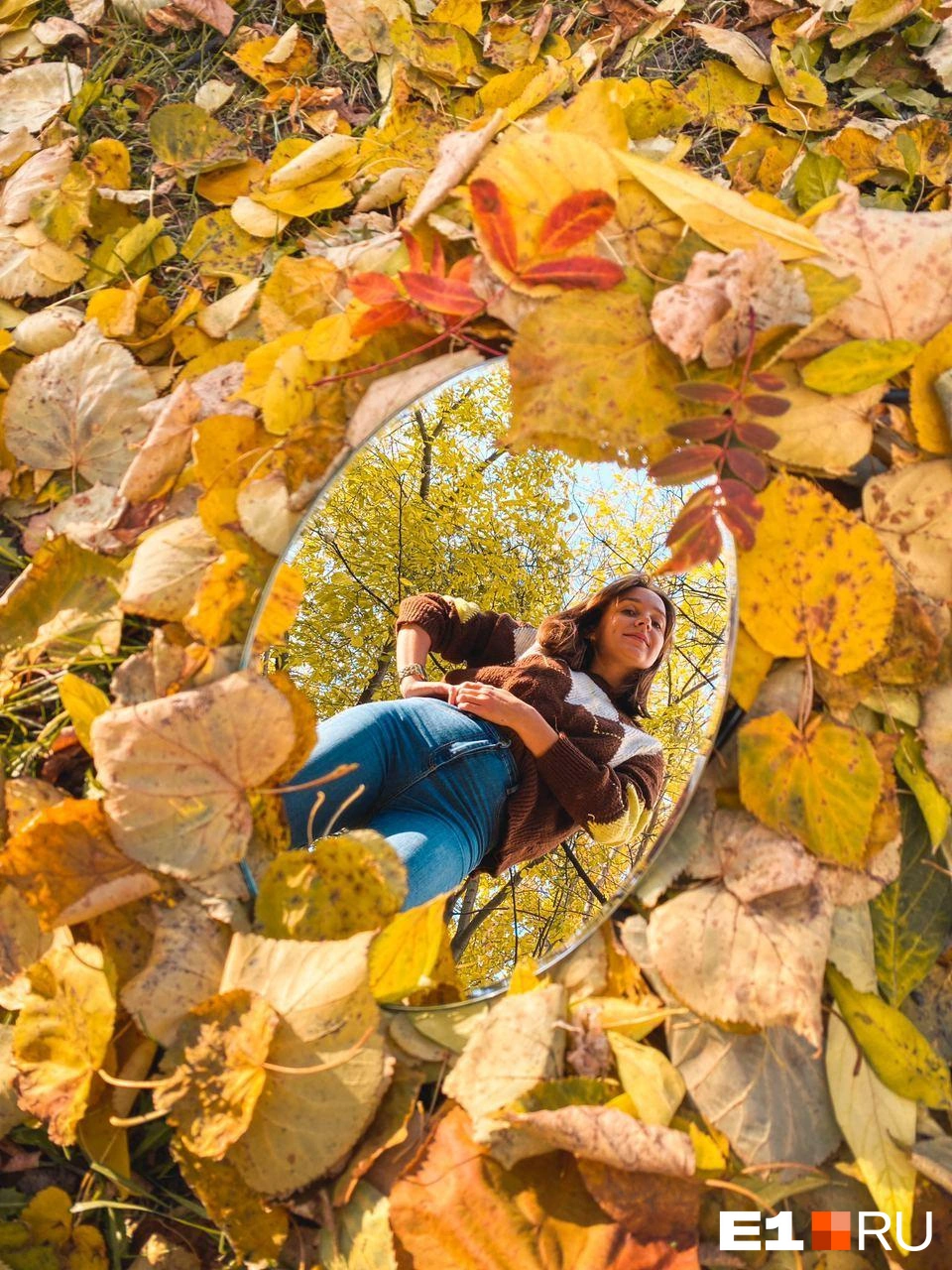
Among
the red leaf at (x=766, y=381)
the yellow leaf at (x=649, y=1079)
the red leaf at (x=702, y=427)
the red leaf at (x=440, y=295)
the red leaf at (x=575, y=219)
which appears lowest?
the yellow leaf at (x=649, y=1079)

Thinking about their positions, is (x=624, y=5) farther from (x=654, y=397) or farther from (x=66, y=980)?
(x=66, y=980)

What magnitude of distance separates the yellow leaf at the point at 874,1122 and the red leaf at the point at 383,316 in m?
0.42

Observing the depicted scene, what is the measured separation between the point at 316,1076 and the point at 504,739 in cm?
62

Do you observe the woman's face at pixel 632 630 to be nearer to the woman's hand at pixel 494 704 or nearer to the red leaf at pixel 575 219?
the woman's hand at pixel 494 704

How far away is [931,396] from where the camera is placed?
1.77ft

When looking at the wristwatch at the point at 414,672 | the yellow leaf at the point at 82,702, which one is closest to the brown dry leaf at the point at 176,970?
the yellow leaf at the point at 82,702

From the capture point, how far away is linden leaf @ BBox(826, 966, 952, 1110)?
1.66ft

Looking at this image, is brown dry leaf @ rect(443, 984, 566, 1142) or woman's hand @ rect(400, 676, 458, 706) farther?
woman's hand @ rect(400, 676, 458, 706)

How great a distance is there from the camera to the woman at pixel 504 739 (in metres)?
1.01

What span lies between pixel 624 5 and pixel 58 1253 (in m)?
0.97

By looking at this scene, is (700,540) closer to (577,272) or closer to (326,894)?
(577,272)

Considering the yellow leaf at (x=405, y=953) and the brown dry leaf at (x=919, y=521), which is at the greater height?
the brown dry leaf at (x=919, y=521)

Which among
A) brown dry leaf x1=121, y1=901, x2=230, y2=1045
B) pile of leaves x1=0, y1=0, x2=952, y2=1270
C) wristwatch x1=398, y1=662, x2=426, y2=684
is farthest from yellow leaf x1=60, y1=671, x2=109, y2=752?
wristwatch x1=398, y1=662, x2=426, y2=684

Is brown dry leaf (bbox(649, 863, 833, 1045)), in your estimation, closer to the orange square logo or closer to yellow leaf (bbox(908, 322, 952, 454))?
the orange square logo
